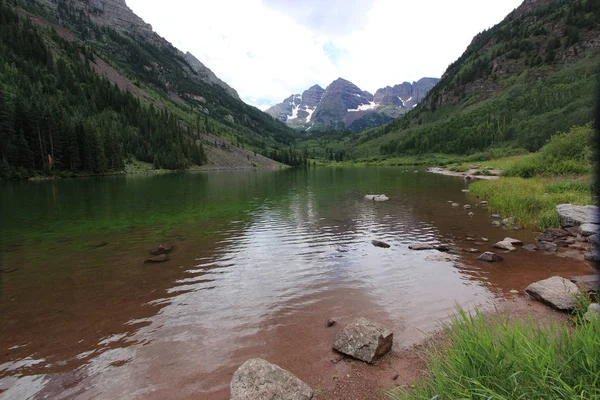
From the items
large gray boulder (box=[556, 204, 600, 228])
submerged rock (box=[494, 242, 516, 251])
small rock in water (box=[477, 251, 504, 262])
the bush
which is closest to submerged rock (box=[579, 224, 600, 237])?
large gray boulder (box=[556, 204, 600, 228])

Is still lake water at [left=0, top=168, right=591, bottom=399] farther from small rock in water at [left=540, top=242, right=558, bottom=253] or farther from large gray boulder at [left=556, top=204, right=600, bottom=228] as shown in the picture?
large gray boulder at [left=556, top=204, right=600, bottom=228]

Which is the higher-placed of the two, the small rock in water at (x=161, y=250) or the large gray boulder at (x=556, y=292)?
the large gray boulder at (x=556, y=292)

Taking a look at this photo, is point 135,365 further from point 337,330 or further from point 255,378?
point 337,330

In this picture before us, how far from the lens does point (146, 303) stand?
467 inches

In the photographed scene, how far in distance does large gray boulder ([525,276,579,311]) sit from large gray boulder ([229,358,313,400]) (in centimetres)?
895

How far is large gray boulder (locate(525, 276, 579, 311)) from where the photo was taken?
958cm

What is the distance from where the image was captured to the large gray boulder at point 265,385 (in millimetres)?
6258

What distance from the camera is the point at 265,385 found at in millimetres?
6363

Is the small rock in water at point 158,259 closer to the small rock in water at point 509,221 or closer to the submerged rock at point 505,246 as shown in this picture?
the submerged rock at point 505,246

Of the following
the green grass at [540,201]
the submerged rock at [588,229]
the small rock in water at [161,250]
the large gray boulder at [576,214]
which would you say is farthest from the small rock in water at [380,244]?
the small rock in water at [161,250]

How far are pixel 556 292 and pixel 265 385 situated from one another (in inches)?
411

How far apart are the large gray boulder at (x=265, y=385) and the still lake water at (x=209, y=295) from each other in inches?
34.3

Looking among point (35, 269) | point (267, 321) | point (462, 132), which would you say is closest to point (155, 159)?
point (35, 269)

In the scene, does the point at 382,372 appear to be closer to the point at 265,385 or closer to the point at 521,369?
the point at 265,385
